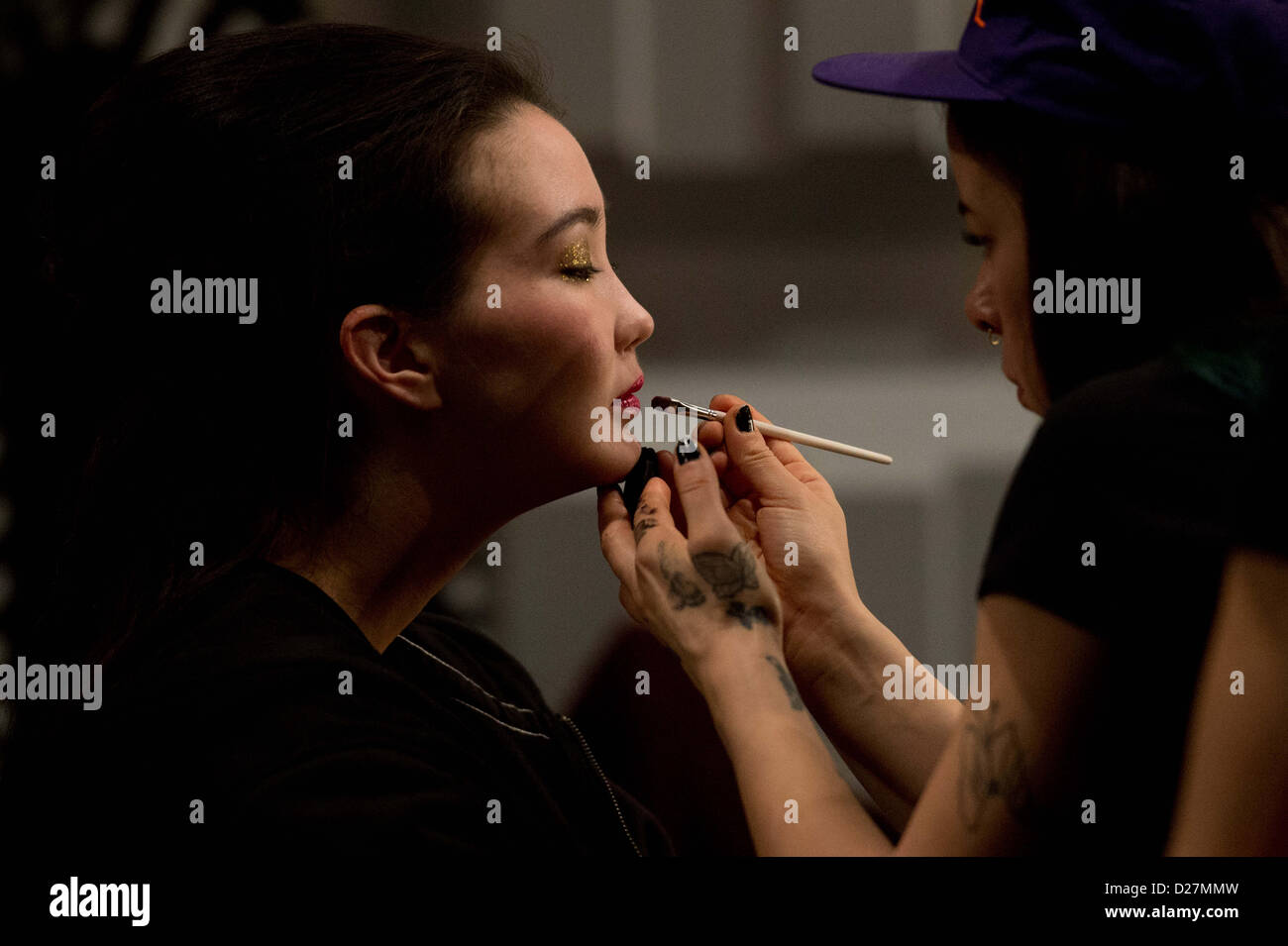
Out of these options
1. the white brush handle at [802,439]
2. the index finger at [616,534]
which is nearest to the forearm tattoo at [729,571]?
the index finger at [616,534]

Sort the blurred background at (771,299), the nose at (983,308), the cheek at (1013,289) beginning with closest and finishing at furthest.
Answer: the cheek at (1013,289), the nose at (983,308), the blurred background at (771,299)

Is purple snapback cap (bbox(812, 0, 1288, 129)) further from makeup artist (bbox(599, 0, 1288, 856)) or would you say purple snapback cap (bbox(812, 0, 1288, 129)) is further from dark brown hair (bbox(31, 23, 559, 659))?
dark brown hair (bbox(31, 23, 559, 659))

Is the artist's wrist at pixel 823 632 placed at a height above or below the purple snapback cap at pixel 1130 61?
below

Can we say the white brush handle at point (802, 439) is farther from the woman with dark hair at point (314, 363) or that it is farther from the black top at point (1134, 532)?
the black top at point (1134, 532)

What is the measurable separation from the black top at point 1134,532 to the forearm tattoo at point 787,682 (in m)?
0.24

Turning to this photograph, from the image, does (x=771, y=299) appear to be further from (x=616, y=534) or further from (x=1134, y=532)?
(x=1134, y=532)

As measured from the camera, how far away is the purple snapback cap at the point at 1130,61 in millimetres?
758

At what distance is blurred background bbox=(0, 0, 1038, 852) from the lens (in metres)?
1.79

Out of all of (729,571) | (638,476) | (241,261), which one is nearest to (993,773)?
(729,571)

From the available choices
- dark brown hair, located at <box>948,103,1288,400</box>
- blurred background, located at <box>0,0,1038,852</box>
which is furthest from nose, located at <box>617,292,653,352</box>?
blurred background, located at <box>0,0,1038,852</box>

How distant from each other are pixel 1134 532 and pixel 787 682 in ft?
1.12

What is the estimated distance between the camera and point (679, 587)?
104 cm
